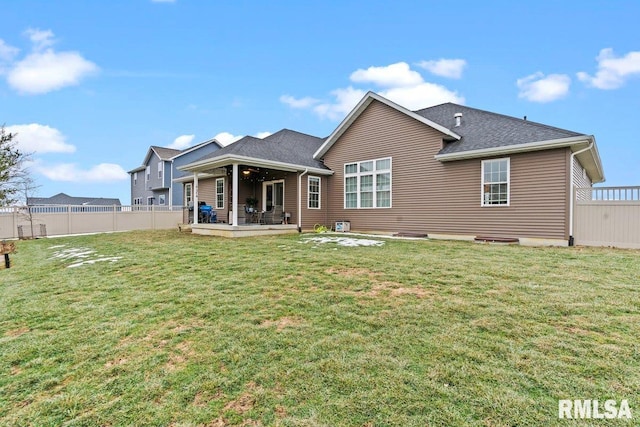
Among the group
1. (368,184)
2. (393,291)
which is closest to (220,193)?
(368,184)

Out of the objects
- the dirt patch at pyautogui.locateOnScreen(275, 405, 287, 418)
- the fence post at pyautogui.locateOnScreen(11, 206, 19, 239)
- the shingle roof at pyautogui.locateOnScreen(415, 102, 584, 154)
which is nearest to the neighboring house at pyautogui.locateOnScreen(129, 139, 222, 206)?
the fence post at pyautogui.locateOnScreen(11, 206, 19, 239)

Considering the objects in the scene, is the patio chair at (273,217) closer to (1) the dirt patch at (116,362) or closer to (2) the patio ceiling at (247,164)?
(2) the patio ceiling at (247,164)

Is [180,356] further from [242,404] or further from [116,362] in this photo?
[242,404]

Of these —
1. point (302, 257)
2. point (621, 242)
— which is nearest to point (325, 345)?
point (302, 257)

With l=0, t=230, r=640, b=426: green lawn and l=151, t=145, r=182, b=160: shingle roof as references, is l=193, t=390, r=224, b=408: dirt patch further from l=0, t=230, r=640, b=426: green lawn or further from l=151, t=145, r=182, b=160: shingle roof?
l=151, t=145, r=182, b=160: shingle roof

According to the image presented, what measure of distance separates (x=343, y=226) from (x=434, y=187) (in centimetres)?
421

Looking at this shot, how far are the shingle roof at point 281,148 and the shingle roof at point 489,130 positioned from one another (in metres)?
5.81

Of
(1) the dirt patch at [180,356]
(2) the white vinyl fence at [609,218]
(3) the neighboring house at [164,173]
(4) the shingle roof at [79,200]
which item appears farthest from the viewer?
(4) the shingle roof at [79,200]

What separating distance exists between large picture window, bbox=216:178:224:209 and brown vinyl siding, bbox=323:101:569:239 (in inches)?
237

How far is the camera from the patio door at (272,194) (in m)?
14.7

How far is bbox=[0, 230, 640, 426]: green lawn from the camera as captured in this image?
85.7 inches

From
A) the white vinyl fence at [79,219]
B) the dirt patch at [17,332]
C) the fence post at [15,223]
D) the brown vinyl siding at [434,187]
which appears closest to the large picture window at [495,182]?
the brown vinyl siding at [434,187]

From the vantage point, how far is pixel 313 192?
1445 cm

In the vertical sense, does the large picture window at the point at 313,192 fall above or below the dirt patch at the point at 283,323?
above
